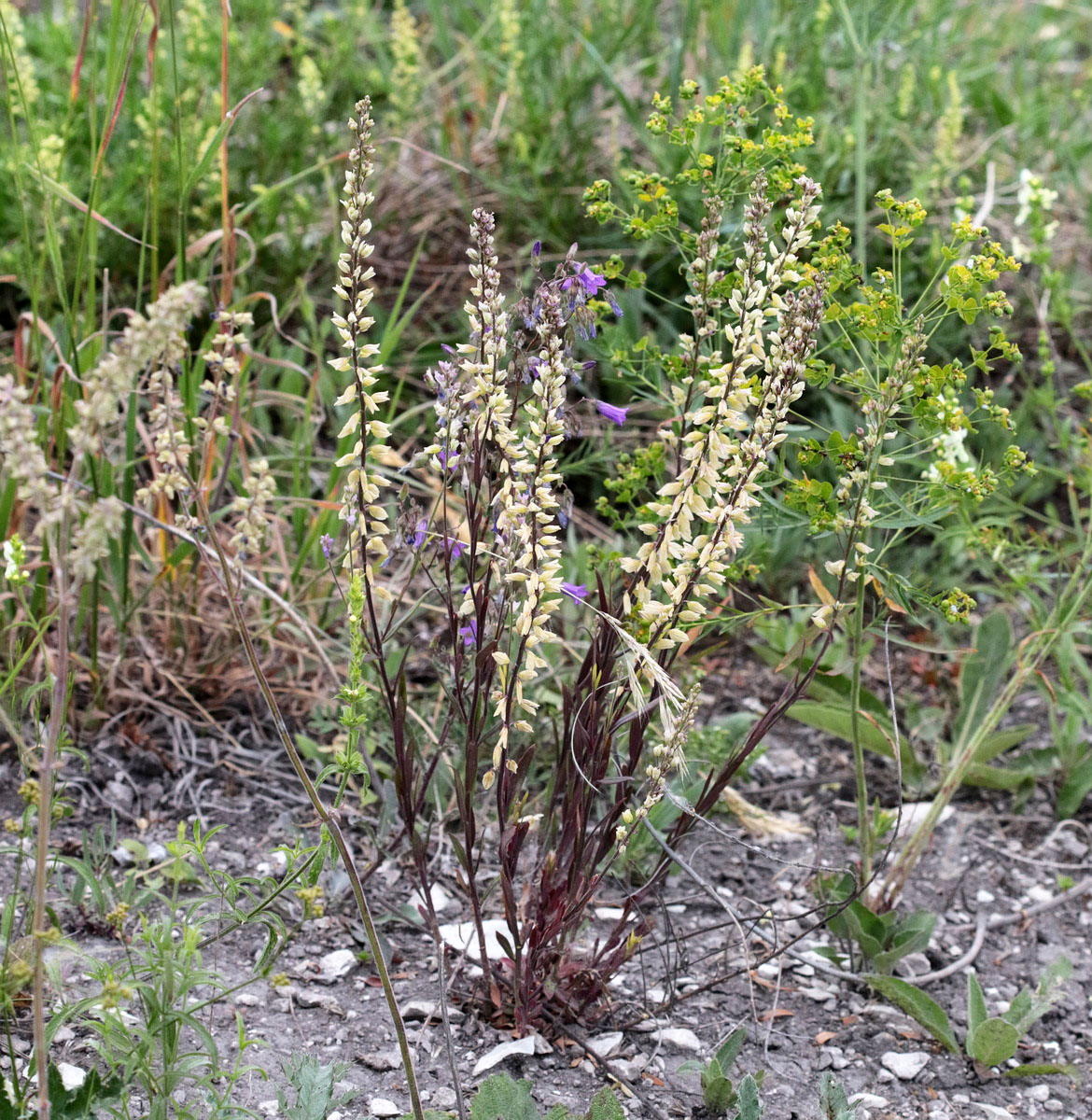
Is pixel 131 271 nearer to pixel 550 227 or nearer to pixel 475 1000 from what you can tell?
pixel 550 227

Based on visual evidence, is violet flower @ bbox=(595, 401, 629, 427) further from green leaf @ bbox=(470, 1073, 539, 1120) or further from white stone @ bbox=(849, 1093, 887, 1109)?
white stone @ bbox=(849, 1093, 887, 1109)

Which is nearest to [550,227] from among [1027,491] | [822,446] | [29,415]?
[1027,491]

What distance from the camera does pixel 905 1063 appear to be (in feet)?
6.35

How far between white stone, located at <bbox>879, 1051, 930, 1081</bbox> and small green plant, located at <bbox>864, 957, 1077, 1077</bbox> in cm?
4

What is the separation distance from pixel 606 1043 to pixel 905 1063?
1.57 ft

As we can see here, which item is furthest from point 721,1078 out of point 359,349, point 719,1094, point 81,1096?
point 359,349

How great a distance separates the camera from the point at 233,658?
255cm

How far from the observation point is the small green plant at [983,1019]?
6.15 feet

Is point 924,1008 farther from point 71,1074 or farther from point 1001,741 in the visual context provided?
point 71,1074

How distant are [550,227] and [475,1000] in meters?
2.28

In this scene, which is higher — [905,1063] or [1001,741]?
[1001,741]

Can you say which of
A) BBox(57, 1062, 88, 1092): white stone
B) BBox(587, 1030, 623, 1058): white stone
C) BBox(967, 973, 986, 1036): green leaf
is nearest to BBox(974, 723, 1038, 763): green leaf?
BBox(967, 973, 986, 1036): green leaf

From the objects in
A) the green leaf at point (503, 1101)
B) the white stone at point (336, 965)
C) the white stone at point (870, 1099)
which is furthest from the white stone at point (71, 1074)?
the white stone at point (870, 1099)

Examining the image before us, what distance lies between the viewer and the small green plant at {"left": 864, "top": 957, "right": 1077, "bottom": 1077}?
1.87 meters
